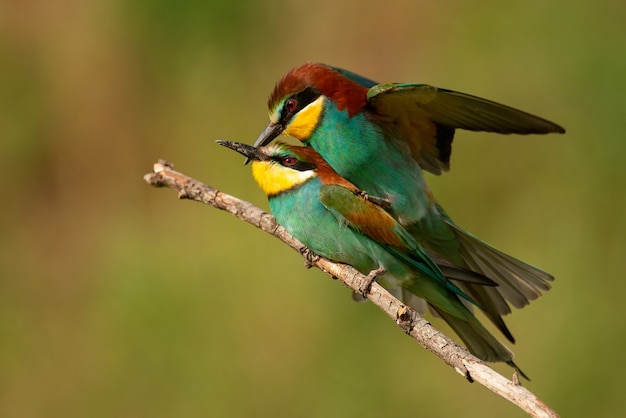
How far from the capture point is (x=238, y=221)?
406 cm

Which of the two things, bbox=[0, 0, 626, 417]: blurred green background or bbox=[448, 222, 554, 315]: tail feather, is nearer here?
bbox=[448, 222, 554, 315]: tail feather

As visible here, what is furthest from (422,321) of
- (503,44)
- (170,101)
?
(170,101)

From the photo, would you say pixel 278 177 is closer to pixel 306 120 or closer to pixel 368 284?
pixel 306 120

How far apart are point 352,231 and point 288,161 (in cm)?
25

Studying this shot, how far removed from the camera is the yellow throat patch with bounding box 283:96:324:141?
268 cm

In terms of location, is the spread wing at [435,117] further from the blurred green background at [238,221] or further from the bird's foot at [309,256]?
the blurred green background at [238,221]

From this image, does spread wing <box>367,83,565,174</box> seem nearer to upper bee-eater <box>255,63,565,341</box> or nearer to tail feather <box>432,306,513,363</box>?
upper bee-eater <box>255,63,565,341</box>

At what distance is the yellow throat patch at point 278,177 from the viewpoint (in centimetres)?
263

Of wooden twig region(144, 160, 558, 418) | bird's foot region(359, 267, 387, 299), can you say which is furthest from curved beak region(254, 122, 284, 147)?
bird's foot region(359, 267, 387, 299)

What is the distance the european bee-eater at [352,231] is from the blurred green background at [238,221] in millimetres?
1010

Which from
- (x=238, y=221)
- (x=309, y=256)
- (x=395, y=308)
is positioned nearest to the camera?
(x=395, y=308)

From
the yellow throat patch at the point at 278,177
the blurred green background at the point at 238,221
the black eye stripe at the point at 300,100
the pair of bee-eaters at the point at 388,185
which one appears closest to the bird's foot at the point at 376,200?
the pair of bee-eaters at the point at 388,185

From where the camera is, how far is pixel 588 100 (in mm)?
3887

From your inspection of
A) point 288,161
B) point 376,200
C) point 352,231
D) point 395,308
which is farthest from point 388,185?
point 395,308
